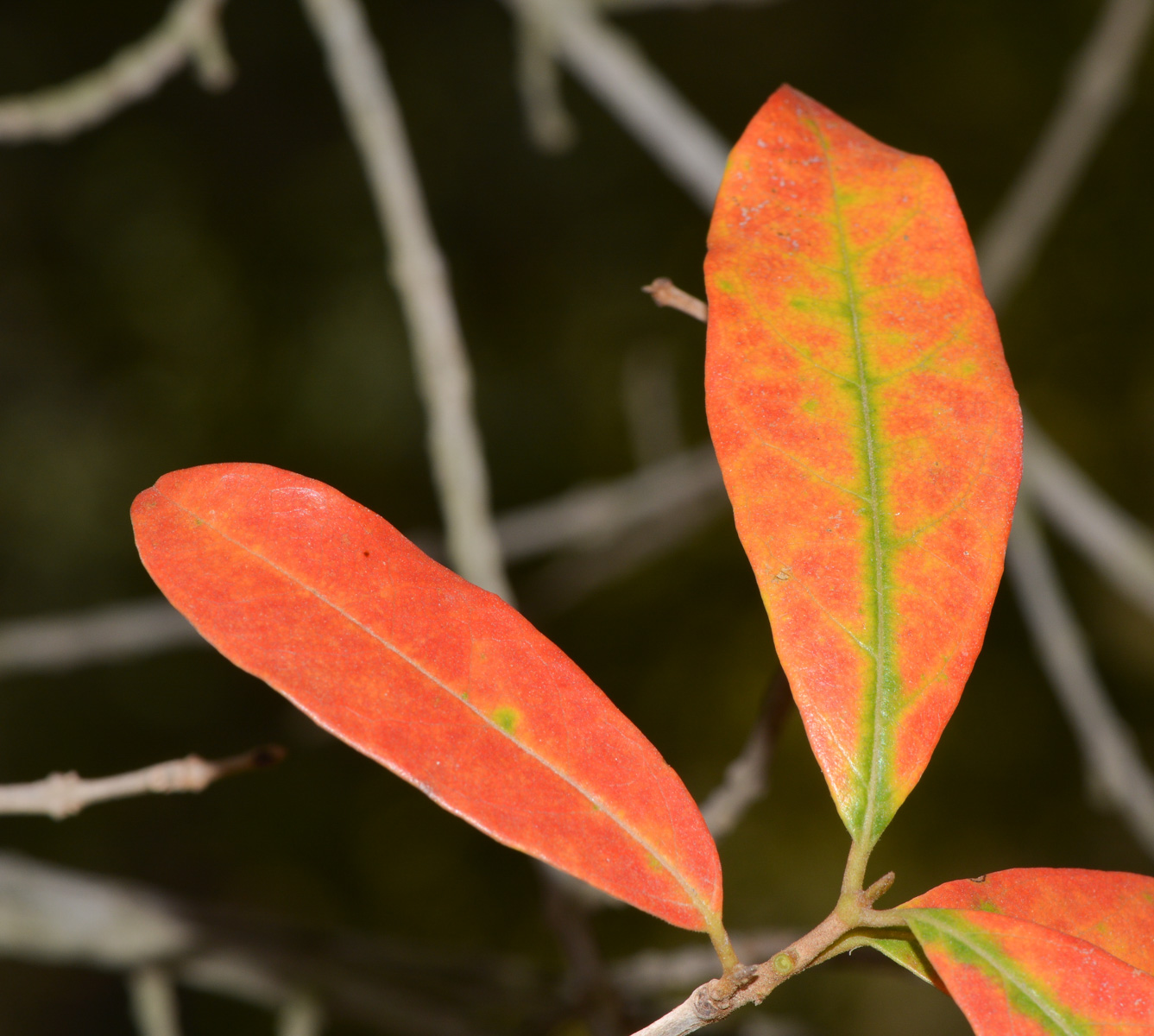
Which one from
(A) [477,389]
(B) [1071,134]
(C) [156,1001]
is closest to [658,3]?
(B) [1071,134]

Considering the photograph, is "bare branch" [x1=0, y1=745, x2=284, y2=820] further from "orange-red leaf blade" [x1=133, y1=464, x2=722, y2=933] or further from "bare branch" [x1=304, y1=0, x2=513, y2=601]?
"bare branch" [x1=304, y1=0, x2=513, y2=601]

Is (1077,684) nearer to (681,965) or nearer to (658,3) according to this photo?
(681,965)

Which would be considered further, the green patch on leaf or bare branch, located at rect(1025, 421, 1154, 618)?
bare branch, located at rect(1025, 421, 1154, 618)

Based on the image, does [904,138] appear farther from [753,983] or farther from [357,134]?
[753,983]

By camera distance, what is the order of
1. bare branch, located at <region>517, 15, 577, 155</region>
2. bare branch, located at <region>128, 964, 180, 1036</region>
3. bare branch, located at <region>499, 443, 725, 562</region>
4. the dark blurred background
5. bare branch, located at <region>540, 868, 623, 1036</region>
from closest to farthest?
bare branch, located at <region>540, 868, 623, 1036</region> → bare branch, located at <region>128, 964, 180, 1036</region> → bare branch, located at <region>517, 15, 577, 155</region> → bare branch, located at <region>499, 443, 725, 562</region> → the dark blurred background

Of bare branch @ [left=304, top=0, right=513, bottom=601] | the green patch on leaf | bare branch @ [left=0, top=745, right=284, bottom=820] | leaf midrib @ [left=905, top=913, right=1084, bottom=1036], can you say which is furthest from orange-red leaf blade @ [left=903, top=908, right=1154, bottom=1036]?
bare branch @ [left=304, top=0, right=513, bottom=601]

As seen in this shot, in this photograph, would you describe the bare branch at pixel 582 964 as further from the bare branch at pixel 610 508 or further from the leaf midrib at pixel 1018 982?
the bare branch at pixel 610 508

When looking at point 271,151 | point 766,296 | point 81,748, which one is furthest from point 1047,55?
point 81,748

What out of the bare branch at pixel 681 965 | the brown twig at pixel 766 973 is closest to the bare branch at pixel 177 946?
the bare branch at pixel 681 965
